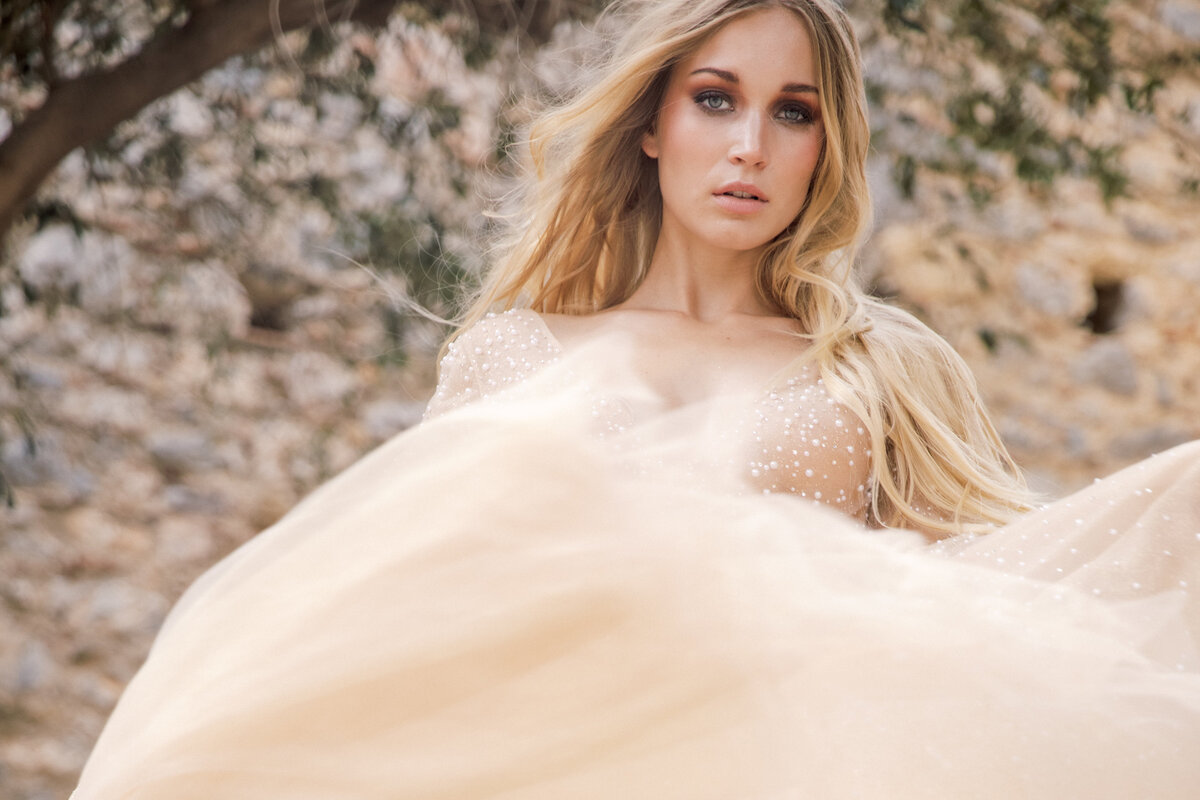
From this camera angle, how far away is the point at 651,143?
2.05 m

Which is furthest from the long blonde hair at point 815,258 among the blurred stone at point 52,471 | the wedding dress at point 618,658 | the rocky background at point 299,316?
the blurred stone at point 52,471

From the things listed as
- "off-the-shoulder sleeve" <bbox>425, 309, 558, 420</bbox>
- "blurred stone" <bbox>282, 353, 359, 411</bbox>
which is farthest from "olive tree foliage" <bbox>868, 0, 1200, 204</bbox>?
"blurred stone" <bbox>282, 353, 359, 411</bbox>

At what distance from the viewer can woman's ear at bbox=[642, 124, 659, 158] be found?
2.04m

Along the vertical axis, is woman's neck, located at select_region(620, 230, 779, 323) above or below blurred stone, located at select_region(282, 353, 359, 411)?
above

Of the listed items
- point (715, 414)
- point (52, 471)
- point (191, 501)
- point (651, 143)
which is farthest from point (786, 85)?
point (52, 471)

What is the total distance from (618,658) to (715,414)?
0.76 m

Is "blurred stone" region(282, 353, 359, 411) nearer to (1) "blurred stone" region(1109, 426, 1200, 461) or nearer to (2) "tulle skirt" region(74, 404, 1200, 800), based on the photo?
(1) "blurred stone" region(1109, 426, 1200, 461)

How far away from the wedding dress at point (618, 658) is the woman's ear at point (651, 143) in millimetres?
919

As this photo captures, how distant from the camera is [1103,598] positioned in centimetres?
121

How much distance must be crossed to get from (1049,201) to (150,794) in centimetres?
359

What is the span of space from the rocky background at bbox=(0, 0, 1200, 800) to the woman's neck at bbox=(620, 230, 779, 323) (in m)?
1.39

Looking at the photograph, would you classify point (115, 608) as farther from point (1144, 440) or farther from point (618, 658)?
point (1144, 440)

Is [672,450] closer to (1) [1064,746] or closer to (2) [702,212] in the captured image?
(2) [702,212]

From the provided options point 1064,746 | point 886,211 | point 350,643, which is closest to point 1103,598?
point 1064,746
